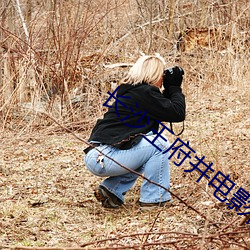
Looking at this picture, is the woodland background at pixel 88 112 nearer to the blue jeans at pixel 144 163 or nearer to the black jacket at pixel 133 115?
the blue jeans at pixel 144 163

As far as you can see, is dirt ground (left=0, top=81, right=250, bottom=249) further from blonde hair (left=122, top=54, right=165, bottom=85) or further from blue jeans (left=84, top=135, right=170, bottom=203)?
blonde hair (left=122, top=54, right=165, bottom=85)

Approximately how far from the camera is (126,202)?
462 centimetres

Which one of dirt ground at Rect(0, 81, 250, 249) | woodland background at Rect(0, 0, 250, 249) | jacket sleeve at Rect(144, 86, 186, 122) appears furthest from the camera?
jacket sleeve at Rect(144, 86, 186, 122)

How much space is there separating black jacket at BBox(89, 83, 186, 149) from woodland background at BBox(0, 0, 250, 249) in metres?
0.47

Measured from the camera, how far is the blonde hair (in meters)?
4.20

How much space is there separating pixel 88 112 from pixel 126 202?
3124 millimetres

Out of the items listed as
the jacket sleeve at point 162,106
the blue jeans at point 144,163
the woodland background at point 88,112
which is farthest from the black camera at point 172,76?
the woodland background at point 88,112

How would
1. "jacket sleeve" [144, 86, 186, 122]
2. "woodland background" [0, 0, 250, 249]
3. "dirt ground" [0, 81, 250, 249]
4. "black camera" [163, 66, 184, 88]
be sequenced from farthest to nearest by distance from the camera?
"black camera" [163, 66, 184, 88]
"jacket sleeve" [144, 86, 186, 122]
"woodland background" [0, 0, 250, 249]
"dirt ground" [0, 81, 250, 249]

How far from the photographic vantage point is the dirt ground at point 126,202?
333 centimetres

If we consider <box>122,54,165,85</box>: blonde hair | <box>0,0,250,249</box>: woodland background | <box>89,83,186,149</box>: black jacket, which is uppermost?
<box>122,54,165,85</box>: blonde hair

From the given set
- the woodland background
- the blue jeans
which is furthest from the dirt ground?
the blue jeans

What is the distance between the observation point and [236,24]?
9.17 meters

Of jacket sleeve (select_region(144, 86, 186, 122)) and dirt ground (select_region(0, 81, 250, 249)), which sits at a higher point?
jacket sleeve (select_region(144, 86, 186, 122))

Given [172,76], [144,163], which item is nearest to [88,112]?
[172,76]
